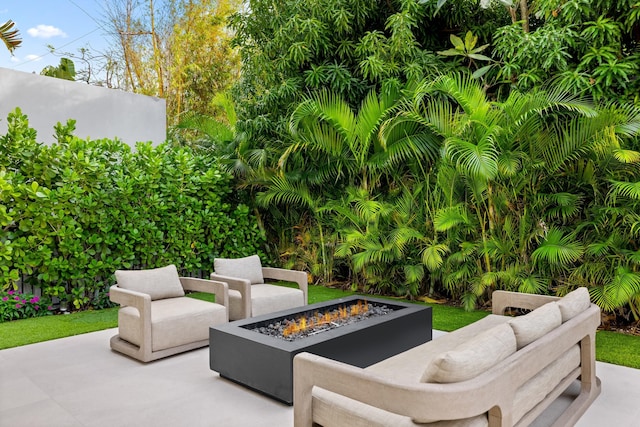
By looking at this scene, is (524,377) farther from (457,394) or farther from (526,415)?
(457,394)

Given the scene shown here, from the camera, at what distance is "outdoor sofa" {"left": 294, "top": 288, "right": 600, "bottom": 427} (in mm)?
1830

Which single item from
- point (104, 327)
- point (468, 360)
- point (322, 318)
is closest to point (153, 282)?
point (104, 327)

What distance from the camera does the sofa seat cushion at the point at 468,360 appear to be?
1861 mm

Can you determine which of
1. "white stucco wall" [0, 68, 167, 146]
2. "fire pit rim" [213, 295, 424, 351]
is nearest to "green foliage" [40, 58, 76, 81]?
"white stucco wall" [0, 68, 167, 146]

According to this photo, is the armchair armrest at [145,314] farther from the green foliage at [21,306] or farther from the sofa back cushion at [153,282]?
the green foliage at [21,306]

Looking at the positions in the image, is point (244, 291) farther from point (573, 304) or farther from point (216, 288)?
point (573, 304)

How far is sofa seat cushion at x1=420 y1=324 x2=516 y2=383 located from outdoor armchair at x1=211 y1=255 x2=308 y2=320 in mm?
3092

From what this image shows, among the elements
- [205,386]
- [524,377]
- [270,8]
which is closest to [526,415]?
[524,377]

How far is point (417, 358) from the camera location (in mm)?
2912

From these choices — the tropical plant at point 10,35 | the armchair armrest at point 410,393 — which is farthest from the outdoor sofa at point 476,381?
the tropical plant at point 10,35

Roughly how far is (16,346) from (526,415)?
14.4ft

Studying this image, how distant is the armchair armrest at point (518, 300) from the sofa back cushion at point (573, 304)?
1.84ft

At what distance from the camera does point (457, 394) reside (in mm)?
1780

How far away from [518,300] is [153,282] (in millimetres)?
3332
